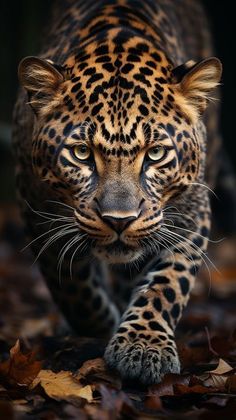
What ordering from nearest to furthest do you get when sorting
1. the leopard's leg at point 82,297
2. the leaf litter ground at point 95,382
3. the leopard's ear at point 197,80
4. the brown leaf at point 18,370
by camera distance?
the leaf litter ground at point 95,382 < the brown leaf at point 18,370 < the leopard's ear at point 197,80 < the leopard's leg at point 82,297

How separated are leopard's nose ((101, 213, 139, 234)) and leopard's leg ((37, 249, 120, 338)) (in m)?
1.37

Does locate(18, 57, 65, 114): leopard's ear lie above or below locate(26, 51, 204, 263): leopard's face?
above

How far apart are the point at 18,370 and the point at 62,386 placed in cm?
39

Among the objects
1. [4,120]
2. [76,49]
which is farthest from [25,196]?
[4,120]

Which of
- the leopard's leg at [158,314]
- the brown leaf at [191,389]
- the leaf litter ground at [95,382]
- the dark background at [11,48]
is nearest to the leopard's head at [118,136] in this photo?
the leopard's leg at [158,314]

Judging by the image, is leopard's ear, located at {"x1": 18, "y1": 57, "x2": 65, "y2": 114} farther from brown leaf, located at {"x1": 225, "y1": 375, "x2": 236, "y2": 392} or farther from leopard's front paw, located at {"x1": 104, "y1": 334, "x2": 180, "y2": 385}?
brown leaf, located at {"x1": 225, "y1": 375, "x2": 236, "y2": 392}

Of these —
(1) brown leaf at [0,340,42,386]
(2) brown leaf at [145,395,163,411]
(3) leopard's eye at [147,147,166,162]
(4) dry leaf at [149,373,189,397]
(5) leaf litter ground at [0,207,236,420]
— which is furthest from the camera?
(3) leopard's eye at [147,147,166,162]

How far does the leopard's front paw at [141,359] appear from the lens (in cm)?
527

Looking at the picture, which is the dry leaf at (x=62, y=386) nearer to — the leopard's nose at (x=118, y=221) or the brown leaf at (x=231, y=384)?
the brown leaf at (x=231, y=384)

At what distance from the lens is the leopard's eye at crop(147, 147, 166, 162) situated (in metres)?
5.80

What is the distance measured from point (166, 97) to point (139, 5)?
1.38 meters

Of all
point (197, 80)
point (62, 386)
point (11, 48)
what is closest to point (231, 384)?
point (62, 386)

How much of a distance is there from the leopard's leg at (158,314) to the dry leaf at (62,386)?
13.7 inches

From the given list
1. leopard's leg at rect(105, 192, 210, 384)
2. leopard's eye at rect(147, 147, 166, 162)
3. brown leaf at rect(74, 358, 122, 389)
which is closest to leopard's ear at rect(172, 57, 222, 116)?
leopard's eye at rect(147, 147, 166, 162)
